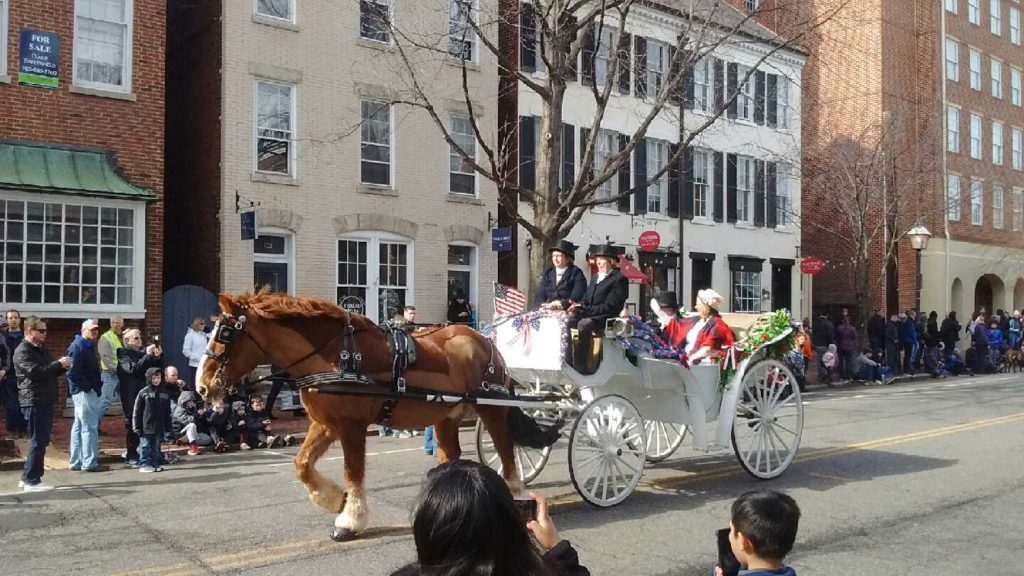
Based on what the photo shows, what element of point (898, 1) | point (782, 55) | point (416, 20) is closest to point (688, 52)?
point (416, 20)

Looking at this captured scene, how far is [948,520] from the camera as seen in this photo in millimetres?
7727

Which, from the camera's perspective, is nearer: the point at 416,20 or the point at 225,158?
the point at 225,158

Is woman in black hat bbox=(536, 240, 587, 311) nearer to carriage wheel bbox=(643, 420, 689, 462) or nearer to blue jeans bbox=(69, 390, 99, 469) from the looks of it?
carriage wheel bbox=(643, 420, 689, 462)

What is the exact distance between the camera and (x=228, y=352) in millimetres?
6473

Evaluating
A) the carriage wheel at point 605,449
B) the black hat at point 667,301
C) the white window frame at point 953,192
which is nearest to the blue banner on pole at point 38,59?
the black hat at point 667,301

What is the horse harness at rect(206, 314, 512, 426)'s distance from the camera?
6469 mm

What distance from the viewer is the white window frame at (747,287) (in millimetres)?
27766

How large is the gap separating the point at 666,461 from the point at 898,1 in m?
29.6

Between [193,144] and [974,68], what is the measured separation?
3281 centimetres

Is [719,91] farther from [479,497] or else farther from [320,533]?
[479,497]

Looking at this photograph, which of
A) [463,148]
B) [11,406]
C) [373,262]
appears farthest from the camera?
[463,148]

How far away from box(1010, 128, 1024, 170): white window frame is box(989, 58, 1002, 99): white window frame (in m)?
2.25

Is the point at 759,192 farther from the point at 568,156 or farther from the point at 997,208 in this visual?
the point at 997,208

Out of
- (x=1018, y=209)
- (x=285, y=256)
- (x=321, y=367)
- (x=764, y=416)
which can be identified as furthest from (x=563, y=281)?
(x=1018, y=209)
